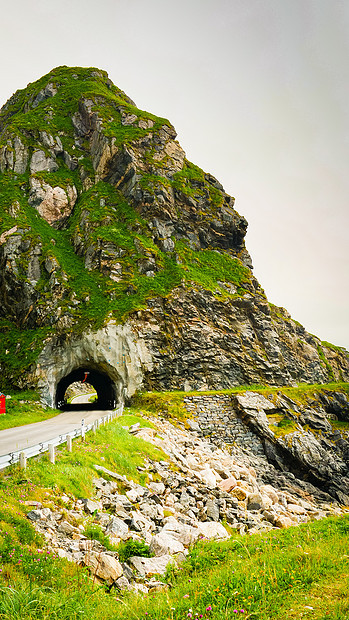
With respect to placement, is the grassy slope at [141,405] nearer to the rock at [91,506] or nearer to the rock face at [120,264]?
the rock face at [120,264]

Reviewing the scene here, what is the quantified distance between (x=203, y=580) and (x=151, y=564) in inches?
81.5

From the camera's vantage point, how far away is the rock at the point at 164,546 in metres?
8.38

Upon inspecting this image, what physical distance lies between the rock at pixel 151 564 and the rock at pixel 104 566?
561 millimetres

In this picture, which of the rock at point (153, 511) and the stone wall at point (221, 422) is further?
the stone wall at point (221, 422)

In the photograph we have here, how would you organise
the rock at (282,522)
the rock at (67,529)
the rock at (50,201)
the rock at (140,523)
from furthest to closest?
the rock at (50,201) < the rock at (282,522) < the rock at (140,523) < the rock at (67,529)

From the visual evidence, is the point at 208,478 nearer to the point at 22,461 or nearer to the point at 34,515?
the point at 22,461

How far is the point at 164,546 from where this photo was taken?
8.48 m

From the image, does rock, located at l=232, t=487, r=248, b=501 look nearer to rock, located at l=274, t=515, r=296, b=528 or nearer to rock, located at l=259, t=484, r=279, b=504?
rock, located at l=274, t=515, r=296, b=528

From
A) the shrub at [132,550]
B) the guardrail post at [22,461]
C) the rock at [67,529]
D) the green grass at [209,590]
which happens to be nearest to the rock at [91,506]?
the rock at [67,529]

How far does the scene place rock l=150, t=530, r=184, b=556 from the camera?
838 cm

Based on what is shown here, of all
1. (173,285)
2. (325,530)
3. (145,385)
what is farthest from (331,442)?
(325,530)

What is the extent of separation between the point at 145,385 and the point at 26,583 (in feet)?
96.1

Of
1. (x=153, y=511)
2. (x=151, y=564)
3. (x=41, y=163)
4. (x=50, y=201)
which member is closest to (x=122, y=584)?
(x=151, y=564)

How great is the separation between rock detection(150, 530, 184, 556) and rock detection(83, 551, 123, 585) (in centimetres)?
149
